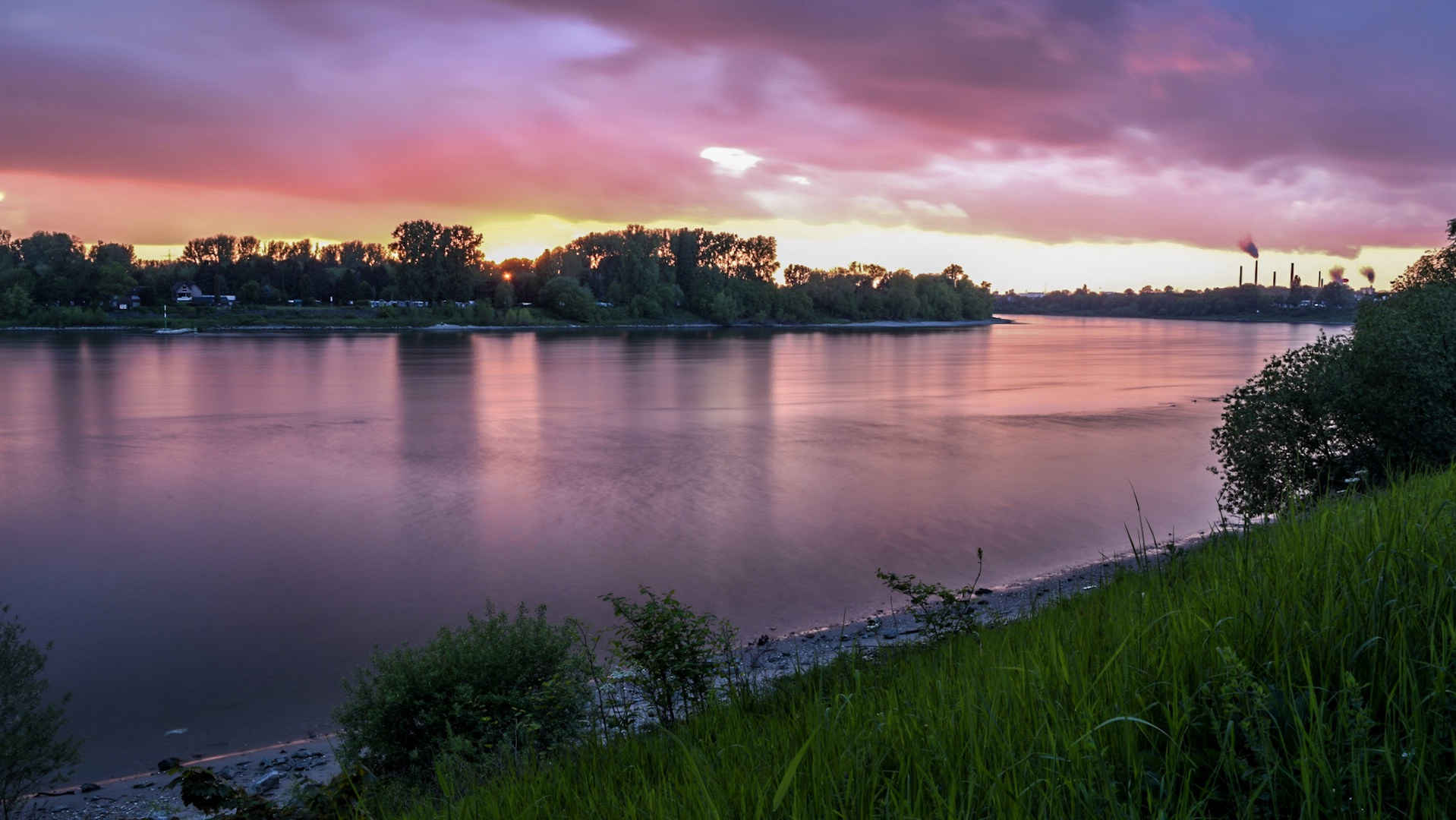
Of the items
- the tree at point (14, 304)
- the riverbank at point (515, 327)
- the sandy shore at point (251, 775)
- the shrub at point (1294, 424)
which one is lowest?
the sandy shore at point (251, 775)

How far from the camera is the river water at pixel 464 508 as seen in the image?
13.8m

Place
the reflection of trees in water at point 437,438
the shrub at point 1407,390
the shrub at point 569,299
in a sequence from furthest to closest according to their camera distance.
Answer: the shrub at point 569,299, the reflection of trees in water at point 437,438, the shrub at point 1407,390

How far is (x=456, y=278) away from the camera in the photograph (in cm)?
15975

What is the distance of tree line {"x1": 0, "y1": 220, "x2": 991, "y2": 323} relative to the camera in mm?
140275

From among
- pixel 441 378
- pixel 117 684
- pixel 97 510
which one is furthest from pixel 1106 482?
pixel 441 378

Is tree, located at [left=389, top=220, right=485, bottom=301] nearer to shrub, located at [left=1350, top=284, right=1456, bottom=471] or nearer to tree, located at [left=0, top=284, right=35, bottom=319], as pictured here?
tree, located at [left=0, top=284, right=35, bottom=319]

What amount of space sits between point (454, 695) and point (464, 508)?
16484 millimetres

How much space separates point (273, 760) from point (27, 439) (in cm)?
3335

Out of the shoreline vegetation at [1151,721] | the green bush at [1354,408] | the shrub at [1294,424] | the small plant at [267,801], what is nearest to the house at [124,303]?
the small plant at [267,801]

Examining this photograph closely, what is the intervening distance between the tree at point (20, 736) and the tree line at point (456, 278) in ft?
481

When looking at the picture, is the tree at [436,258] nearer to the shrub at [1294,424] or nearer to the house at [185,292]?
the house at [185,292]

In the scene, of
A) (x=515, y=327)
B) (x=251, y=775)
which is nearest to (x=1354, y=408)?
(x=251, y=775)

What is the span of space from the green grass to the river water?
9.97 metres

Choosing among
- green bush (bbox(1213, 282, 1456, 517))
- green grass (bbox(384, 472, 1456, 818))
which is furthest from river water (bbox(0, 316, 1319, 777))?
green grass (bbox(384, 472, 1456, 818))
